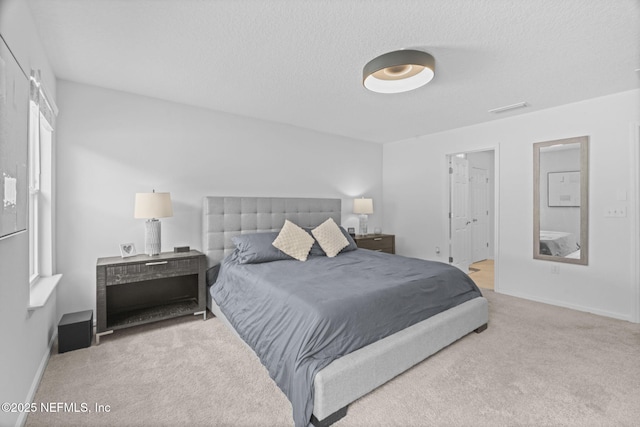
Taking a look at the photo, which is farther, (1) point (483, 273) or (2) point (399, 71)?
(1) point (483, 273)

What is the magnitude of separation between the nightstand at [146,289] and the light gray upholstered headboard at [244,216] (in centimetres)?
35

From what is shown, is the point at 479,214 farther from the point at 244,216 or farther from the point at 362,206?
the point at 244,216

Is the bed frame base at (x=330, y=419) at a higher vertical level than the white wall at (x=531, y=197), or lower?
lower

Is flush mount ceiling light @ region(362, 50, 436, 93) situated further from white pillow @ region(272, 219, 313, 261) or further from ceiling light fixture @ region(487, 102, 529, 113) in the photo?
white pillow @ region(272, 219, 313, 261)

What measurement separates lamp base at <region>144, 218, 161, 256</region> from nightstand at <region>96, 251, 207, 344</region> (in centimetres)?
7

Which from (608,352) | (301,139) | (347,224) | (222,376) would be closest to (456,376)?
(608,352)

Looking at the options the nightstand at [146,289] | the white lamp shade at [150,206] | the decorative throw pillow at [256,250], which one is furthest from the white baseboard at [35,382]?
the decorative throw pillow at [256,250]

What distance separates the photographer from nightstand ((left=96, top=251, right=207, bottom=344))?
2.71 metres

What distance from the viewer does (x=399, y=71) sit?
2500 mm

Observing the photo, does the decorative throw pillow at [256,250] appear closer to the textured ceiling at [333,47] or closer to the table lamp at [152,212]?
the table lamp at [152,212]

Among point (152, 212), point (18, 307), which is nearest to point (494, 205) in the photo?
point (152, 212)

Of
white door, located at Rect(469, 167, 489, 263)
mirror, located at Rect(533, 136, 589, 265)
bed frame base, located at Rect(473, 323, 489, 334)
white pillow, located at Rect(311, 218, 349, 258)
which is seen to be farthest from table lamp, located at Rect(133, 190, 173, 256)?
white door, located at Rect(469, 167, 489, 263)

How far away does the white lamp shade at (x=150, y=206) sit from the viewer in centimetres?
297

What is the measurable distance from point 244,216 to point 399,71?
8.12 ft
